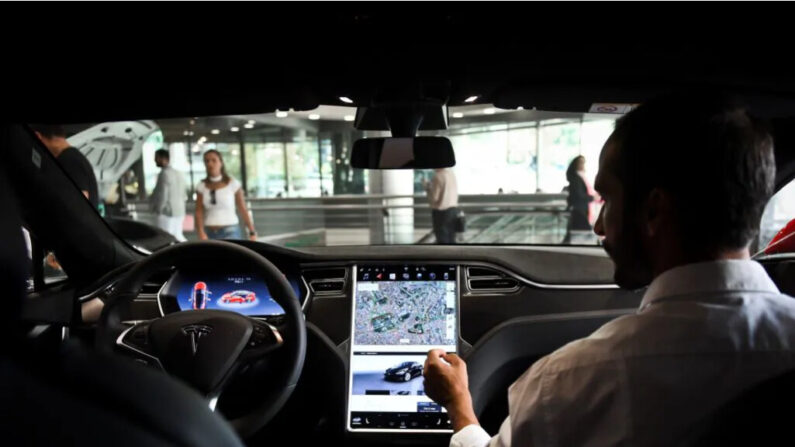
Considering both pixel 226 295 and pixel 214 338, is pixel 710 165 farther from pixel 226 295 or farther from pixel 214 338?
pixel 226 295

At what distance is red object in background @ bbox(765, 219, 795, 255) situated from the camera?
8.39 ft

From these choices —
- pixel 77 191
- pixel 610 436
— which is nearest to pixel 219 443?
pixel 610 436

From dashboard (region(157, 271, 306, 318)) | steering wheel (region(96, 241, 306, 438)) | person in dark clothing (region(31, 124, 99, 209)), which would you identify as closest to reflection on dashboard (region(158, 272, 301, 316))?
dashboard (region(157, 271, 306, 318))

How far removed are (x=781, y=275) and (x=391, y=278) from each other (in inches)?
67.2

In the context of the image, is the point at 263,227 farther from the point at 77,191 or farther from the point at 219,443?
the point at 219,443

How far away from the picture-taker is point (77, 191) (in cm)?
258

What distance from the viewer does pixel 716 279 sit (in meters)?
1.02

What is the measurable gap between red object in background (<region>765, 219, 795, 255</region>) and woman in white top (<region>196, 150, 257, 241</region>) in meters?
4.65

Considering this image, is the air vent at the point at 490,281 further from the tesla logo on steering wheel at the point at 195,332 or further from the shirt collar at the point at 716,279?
the shirt collar at the point at 716,279

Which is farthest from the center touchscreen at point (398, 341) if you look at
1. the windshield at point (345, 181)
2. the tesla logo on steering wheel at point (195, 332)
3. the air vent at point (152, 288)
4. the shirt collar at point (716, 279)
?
the windshield at point (345, 181)

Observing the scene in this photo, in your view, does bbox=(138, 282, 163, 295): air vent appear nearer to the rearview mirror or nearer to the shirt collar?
the rearview mirror

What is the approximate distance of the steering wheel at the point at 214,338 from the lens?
1.57m

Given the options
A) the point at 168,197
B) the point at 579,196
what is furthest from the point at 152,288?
the point at 579,196

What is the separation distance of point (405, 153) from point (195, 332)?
130cm
